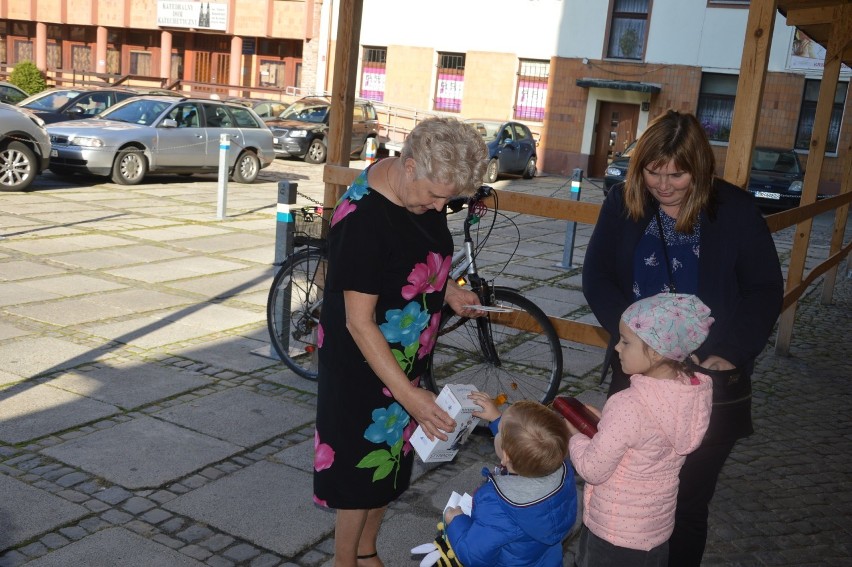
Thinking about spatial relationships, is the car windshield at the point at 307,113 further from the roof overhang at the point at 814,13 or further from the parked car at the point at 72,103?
the roof overhang at the point at 814,13

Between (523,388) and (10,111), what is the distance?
1051cm

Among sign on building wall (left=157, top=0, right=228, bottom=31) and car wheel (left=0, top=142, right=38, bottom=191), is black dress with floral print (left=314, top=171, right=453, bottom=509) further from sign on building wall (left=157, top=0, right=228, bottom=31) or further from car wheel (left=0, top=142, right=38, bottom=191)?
sign on building wall (left=157, top=0, right=228, bottom=31)

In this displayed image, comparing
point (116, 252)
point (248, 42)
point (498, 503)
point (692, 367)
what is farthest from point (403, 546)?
point (248, 42)

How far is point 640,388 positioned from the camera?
8.66ft

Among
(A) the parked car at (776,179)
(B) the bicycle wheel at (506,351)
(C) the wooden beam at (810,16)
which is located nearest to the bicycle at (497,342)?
(B) the bicycle wheel at (506,351)

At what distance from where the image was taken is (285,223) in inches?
247

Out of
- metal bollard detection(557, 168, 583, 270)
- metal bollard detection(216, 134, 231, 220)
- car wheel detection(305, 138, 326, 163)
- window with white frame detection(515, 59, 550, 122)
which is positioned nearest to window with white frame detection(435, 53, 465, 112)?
window with white frame detection(515, 59, 550, 122)

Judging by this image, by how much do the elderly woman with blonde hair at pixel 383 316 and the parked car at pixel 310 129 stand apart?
19.2 m

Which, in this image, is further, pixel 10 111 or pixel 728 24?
pixel 728 24

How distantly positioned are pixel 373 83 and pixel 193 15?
8.56 metres

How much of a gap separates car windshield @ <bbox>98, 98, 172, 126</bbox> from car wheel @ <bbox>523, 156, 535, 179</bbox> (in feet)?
39.4

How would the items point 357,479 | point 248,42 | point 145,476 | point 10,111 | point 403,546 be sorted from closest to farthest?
point 357,479
point 403,546
point 145,476
point 10,111
point 248,42

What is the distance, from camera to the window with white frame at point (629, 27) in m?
29.3

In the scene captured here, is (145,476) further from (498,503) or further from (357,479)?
(498,503)
